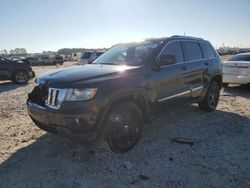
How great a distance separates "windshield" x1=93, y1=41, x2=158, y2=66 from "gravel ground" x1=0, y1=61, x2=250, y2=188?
4.96 ft

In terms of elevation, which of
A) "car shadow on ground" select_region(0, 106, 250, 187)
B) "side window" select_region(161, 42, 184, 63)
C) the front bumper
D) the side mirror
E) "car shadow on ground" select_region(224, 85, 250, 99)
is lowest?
"car shadow on ground" select_region(224, 85, 250, 99)

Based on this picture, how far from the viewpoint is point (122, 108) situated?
425 centimetres

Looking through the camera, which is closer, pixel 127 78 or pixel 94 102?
pixel 94 102

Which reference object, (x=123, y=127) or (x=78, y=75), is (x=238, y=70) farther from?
(x=78, y=75)

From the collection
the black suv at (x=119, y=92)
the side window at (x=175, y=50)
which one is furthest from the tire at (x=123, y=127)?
the side window at (x=175, y=50)

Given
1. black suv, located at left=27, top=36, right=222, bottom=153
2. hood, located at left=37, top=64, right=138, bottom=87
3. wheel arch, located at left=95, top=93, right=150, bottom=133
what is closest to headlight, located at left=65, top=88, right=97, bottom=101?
black suv, located at left=27, top=36, right=222, bottom=153

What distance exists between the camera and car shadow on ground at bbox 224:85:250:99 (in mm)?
9672

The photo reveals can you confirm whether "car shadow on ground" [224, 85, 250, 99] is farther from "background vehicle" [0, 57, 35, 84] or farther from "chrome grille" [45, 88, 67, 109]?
"background vehicle" [0, 57, 35, 84]

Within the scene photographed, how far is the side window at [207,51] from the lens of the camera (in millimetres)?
6762

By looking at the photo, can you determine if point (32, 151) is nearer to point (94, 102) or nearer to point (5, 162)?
point (5, 162)

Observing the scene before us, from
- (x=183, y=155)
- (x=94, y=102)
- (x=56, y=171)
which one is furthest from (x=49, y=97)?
(x=183, y=155)

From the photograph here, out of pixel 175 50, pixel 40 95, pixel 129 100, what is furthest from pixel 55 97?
pixel 175 50

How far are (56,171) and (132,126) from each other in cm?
139

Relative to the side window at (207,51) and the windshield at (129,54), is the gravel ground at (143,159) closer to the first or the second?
→ the windshield at (129,54)
